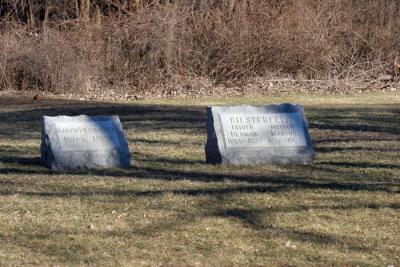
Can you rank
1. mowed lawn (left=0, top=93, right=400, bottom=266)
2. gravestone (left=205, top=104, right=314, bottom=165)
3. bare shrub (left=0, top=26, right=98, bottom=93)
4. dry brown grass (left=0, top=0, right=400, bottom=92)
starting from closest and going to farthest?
mowed lawn (left=0, top=93, right=400, bottom=266) → gravestone (left=205, top=104, right=314, bottom=165) → bare shrub (left=0, top=26, right=98, bottom=93) → dry brown grass (left=0, top=0, right=400, bottom=92)

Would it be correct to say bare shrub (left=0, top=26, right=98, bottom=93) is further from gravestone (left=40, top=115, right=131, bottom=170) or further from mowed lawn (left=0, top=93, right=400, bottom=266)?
gravestone (left=40, top=115, right=131, bottom=170)

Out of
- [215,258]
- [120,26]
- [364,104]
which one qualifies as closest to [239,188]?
[215,258]

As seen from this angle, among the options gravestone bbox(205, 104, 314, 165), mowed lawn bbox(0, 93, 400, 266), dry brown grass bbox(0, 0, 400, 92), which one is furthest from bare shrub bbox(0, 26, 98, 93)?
gravestone bbox(205, 104, 314, 165)

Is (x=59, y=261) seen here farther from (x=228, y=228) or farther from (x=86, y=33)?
(x=86, y=33)

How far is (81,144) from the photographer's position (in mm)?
12477

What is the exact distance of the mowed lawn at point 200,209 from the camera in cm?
791

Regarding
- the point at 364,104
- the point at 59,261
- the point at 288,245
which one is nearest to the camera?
the point at 59,261

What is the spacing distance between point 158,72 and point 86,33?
266 centimetres

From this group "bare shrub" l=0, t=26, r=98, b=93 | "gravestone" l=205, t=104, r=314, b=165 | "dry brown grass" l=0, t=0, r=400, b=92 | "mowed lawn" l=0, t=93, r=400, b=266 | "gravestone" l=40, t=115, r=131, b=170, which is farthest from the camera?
A: "dry brown grass" l=0, t=0, r=400, b=92

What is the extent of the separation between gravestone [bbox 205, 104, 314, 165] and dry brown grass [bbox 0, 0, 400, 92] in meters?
14.5

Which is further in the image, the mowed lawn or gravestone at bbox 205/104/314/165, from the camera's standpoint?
gravestone at bbox 205/104/314/165

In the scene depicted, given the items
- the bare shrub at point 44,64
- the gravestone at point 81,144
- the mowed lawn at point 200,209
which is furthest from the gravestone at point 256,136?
the bare shrub at point 44,64

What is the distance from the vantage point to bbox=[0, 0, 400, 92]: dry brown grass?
2767 cm

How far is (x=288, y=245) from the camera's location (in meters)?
8.19
